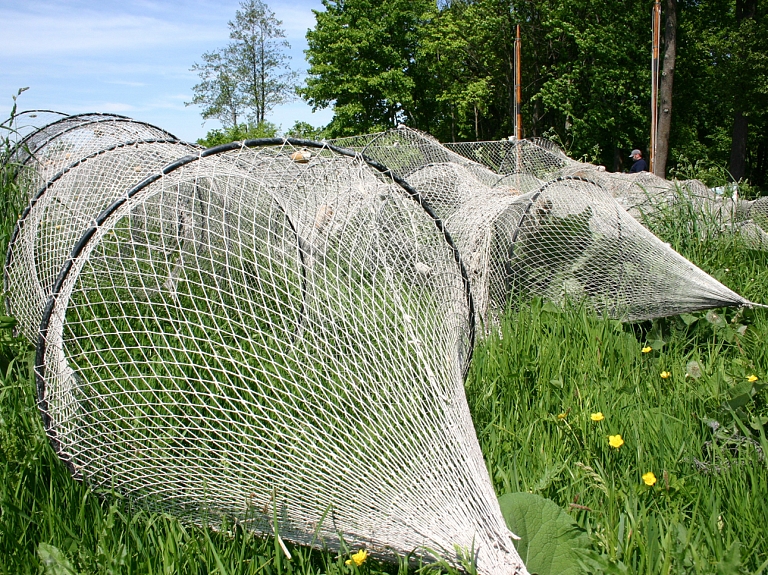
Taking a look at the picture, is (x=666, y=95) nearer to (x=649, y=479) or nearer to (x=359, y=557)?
(x=649, y=479)

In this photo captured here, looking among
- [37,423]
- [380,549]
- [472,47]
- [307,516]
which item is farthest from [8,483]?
[472,47]

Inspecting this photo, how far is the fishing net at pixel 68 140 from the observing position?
4.52 metres

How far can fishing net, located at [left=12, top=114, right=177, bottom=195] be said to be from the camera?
14.8 ft

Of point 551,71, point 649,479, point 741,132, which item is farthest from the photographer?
point 551,71

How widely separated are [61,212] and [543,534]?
119 inches

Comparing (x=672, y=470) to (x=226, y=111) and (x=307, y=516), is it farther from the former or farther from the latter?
(x=226, y=111)

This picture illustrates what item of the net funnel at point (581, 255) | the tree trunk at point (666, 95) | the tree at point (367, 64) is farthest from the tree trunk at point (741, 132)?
the net funnel at point (581, 255)

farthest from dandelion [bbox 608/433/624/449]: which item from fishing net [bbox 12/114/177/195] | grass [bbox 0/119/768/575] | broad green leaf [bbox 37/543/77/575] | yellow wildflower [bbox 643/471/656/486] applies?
fishing net [bbox 12/114/177/195]

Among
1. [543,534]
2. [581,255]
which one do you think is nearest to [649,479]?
[543,534]

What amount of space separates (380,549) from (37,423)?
1594 mm

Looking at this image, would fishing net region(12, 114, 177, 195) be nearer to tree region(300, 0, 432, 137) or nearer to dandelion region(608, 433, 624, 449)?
dandelion region(608, 433, 624, 449)

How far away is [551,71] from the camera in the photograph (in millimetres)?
29609

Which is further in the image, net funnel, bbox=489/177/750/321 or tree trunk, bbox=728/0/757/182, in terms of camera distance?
tree trunk, bbox=728/0/757/182

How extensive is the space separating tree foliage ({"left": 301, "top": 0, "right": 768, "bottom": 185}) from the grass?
63.7 ft
